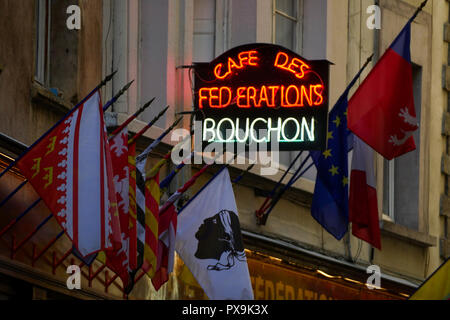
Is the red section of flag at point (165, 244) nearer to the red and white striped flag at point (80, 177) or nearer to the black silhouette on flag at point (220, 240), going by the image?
the black silhouette on flag at point (220, 240)

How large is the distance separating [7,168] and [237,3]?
815 cm

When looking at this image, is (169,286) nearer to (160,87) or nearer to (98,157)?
(160,87)

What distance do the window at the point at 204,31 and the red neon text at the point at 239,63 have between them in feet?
7.54

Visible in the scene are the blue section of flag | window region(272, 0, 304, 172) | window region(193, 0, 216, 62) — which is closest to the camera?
the blue section of flag

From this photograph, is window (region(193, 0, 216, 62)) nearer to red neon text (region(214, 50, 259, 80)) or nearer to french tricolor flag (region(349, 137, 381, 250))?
red neon text (region(214, 50, 259, 80))

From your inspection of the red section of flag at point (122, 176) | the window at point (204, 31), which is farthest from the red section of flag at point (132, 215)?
the window at point (204, 31)

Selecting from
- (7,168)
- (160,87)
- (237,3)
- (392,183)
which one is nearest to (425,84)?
(392,183)

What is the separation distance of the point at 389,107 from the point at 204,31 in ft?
12.4

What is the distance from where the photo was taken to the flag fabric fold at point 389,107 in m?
21.3

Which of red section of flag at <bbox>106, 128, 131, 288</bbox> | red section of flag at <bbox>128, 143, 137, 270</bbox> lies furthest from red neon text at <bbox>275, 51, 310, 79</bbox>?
red section of flag at <bbox>106, 128, 131, 288</bbox>

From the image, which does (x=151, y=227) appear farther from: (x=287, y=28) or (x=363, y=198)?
(x=287, y=28)

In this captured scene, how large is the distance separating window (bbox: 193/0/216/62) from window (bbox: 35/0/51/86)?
155 inches

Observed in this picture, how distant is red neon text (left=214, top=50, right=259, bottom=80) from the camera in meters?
21.8

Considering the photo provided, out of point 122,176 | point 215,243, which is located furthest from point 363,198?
point 122,176
